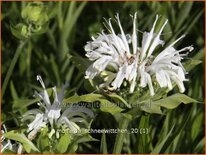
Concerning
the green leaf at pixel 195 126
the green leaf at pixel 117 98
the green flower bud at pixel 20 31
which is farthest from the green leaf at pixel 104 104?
the green leaf at pixel 195 126

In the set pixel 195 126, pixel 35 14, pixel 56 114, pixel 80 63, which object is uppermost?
pixel 35 14

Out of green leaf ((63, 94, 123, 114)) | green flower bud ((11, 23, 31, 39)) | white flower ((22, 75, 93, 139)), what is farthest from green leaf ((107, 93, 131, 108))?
green flower bud ((11, 23, 31, 39))

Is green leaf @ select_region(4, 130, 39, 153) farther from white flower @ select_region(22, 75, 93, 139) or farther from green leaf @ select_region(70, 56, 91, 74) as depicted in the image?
green leaf @ select_region(70, 56, 91, 74)

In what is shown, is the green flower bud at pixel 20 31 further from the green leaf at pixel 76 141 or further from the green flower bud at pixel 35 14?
the green leaf at pixel 76 141

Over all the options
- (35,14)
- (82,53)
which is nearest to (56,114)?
(35,14)

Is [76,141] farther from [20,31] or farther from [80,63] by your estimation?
[20,31]
